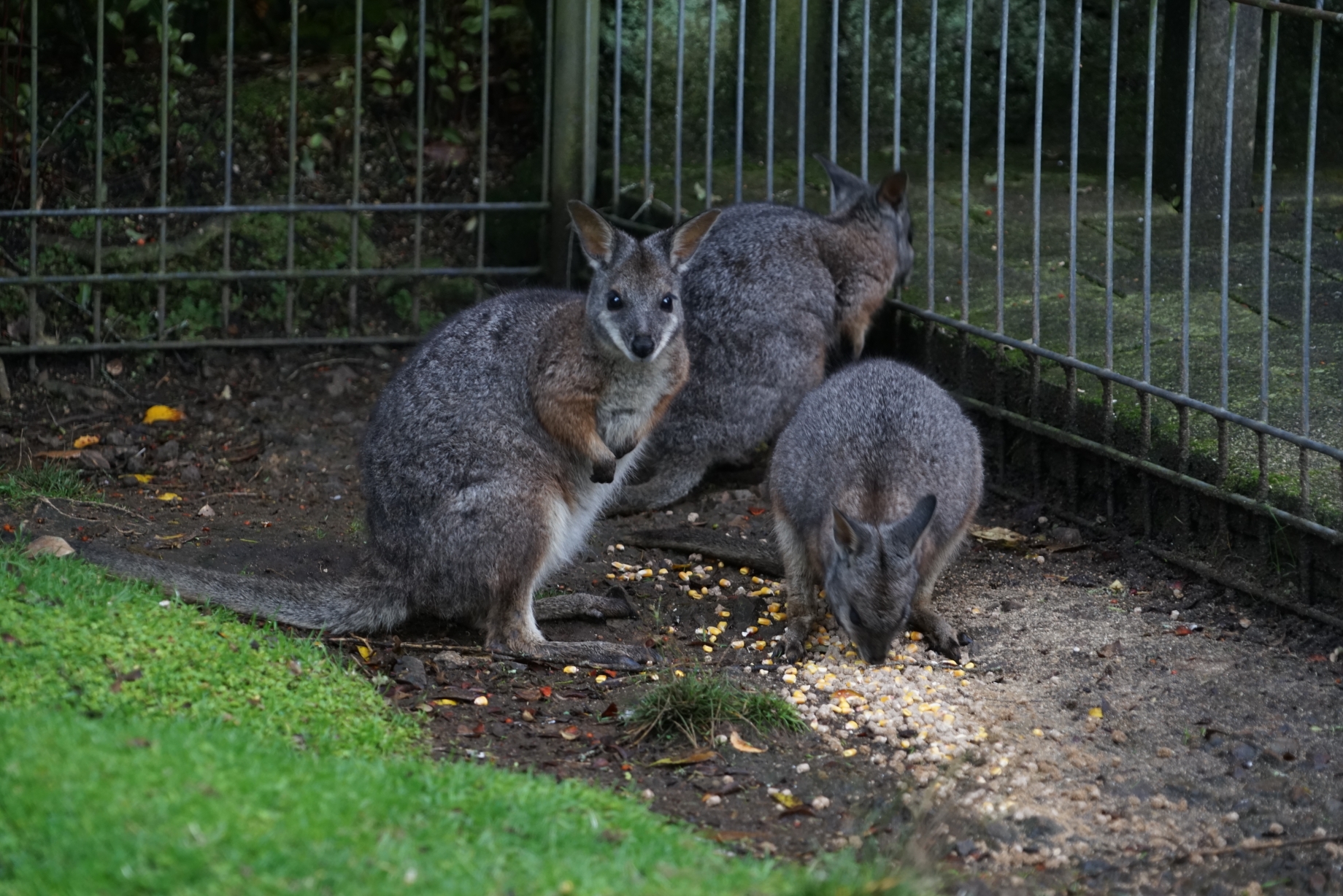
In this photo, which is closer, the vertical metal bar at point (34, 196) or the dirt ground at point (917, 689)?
the dirt ground at point (917, 689)

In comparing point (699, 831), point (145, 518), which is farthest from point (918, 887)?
point (145, 518)

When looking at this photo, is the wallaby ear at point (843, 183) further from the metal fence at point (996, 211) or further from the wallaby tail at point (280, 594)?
the wallaby tail at point (280, 594)

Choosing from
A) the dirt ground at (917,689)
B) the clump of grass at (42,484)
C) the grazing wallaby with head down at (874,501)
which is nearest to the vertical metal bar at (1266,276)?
the dirt ground at (917,689)

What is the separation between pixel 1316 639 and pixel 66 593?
168 inches

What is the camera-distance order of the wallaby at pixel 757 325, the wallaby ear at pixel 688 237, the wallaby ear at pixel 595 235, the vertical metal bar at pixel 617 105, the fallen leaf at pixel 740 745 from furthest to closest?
the vertical metal bar at pixel 617 105 → the wallaby at pixel 757 325 → the wallaby ear at pixel 688 237 → the wallaby ear at pixel 595 235 → the fallen leaf at pixel 740 745

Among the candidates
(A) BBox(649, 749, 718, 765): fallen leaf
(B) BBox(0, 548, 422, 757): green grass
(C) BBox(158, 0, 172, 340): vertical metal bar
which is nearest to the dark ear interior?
(A) BBox(649, 749, 718, 765): fallen leaf

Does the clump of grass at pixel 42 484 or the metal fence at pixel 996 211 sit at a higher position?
the metal fence at pixel 996 211

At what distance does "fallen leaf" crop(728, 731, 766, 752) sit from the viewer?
470 cm

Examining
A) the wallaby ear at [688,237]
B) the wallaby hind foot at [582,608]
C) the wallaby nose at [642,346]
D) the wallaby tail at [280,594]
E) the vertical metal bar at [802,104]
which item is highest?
the vertical metal bar at [802,104]

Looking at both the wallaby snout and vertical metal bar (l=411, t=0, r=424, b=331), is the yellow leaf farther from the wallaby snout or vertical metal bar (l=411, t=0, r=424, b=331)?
the wallaby snout

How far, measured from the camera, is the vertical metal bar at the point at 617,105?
8.06 meters

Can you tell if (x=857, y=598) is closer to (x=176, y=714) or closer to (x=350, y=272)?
(x=176, y=714)

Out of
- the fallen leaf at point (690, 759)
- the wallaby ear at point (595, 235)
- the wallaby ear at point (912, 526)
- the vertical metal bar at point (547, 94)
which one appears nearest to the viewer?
the fallen leaf at point (690, 759)

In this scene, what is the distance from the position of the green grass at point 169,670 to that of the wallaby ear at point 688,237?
2027mm
